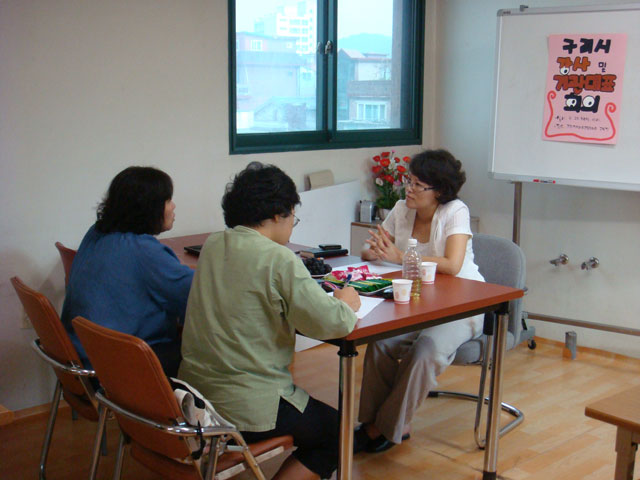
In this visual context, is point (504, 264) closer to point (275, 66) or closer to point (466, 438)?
point (466, 438)

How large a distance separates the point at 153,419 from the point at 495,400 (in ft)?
4.38

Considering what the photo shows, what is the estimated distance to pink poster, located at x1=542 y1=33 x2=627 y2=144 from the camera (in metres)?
3.75

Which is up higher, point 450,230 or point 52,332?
point 450,230

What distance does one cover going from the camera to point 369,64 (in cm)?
477

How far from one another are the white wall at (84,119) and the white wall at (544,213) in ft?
5.59

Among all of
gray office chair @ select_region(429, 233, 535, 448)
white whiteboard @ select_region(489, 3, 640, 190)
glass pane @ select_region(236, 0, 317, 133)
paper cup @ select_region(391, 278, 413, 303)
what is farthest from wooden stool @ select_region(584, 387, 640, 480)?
glass pane @ select_region(236, 0, 317, 133)

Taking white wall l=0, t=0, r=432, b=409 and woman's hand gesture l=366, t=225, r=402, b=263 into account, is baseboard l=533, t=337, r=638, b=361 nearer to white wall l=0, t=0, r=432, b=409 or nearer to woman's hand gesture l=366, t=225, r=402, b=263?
woman's hand gesture l=366, t=225, r=402, b=263

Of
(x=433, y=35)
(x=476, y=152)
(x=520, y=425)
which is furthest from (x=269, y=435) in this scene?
(x=433, y=35)

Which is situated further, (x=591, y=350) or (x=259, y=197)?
(x=591, y=350)

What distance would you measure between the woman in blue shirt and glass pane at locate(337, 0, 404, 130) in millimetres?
2363

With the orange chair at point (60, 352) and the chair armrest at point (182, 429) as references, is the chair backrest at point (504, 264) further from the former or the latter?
the orange chair at point (60, 352)

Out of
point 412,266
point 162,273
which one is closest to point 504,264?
point 412,266

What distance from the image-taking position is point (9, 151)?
3.15 meters

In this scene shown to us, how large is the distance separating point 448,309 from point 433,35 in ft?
10.2
